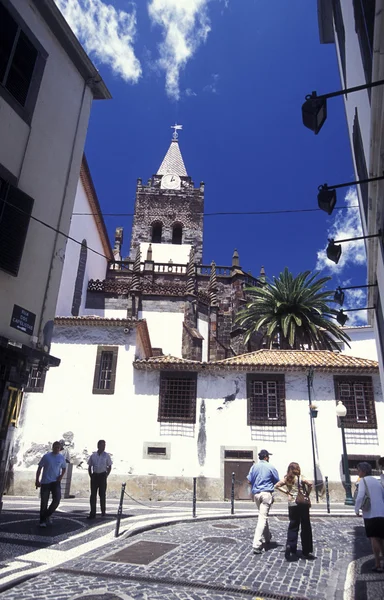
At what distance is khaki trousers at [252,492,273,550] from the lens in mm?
6949

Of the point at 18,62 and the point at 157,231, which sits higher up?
the point at 157,231

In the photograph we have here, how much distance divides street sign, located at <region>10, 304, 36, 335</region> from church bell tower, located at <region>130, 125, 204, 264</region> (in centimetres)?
3479

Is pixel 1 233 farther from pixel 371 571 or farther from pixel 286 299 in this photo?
pixel 286 299

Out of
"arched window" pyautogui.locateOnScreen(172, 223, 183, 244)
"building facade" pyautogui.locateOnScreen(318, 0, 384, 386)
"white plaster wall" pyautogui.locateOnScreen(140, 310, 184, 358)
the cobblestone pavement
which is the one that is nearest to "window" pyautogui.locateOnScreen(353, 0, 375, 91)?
"building facade" pyautogui.locateOnScreen(318, 0, 384, 386)

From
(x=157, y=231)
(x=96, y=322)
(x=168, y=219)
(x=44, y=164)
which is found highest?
(x=168, y=219)

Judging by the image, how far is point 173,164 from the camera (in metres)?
53.9

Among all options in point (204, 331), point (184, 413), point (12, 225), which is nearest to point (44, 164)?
point (12, 225)

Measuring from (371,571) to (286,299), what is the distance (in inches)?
859

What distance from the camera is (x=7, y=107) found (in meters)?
8.27

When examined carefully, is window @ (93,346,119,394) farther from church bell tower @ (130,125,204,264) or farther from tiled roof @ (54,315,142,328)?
church bell tower @ (130,125,204,264)

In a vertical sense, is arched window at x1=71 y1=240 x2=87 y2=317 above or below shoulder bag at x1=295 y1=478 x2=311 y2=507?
above

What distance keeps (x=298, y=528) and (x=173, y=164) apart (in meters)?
51.7

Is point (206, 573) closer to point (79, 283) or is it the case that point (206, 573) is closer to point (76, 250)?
point (76, 250)

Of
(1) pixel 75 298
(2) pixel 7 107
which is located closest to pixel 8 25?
(2) pixel 7 107
